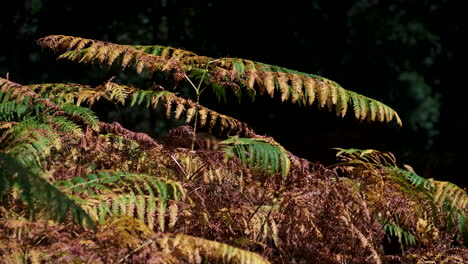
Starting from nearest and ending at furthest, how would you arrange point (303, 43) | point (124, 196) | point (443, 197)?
point (124, 196), point (443, 197), point (303, 43)

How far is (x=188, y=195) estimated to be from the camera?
8.77 feet

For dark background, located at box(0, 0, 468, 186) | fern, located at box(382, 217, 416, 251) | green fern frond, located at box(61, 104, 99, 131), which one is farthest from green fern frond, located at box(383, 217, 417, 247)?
dark background, located at box(0, 0, 468, 186)

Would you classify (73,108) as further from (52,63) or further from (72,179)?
(52,63)

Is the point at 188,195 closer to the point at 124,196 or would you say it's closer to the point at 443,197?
the point at 124,196

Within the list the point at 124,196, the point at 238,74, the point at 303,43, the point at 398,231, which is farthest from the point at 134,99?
the point at 303,43

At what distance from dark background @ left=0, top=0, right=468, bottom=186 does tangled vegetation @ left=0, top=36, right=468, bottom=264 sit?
7.83 m

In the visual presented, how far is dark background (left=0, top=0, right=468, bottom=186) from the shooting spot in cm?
1259

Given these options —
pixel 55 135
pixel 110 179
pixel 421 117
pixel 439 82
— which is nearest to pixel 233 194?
pixel 110 179

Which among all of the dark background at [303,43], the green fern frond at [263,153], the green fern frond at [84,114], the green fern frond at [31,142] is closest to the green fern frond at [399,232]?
the green fern frond at [263,153]

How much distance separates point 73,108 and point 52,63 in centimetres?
1266

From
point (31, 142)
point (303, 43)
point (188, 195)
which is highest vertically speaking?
point (303, 43)

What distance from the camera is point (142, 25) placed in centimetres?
1518

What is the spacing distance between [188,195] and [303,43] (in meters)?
12.4

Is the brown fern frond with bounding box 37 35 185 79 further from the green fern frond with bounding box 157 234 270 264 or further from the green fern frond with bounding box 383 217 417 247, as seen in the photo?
the green fern frond with bounding box 383 217 417 247
